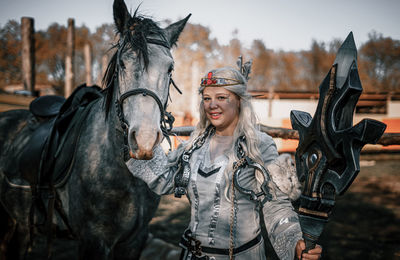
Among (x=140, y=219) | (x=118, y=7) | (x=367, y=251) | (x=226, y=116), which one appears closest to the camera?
(x=226, y=116)

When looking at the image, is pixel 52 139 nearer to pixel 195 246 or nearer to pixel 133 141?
pixel 133 141

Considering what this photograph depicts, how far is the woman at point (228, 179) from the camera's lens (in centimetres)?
126

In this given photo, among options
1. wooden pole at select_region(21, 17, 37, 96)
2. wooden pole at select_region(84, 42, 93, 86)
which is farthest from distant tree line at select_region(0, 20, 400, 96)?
wooden pole at select_region(21, 17, 37, 96)

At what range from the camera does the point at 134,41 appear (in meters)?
1.55

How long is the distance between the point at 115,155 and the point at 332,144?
1445mm

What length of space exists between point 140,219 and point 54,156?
95cm

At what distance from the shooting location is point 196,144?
1.54 metres

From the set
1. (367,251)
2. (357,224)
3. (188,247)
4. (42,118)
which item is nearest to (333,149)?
(188,247)

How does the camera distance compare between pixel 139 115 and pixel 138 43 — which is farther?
pixel 138 43

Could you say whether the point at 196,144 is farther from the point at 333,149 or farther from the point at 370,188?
the point at 370,188

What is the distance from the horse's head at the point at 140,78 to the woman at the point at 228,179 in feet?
0.80

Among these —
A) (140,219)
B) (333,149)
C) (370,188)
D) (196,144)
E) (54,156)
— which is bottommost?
(370,188)

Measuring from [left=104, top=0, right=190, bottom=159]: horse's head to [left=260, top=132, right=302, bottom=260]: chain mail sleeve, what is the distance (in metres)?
0.67

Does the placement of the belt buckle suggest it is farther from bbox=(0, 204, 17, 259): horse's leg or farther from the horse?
bbox=(0, 204, 17, 259): horse's leg
